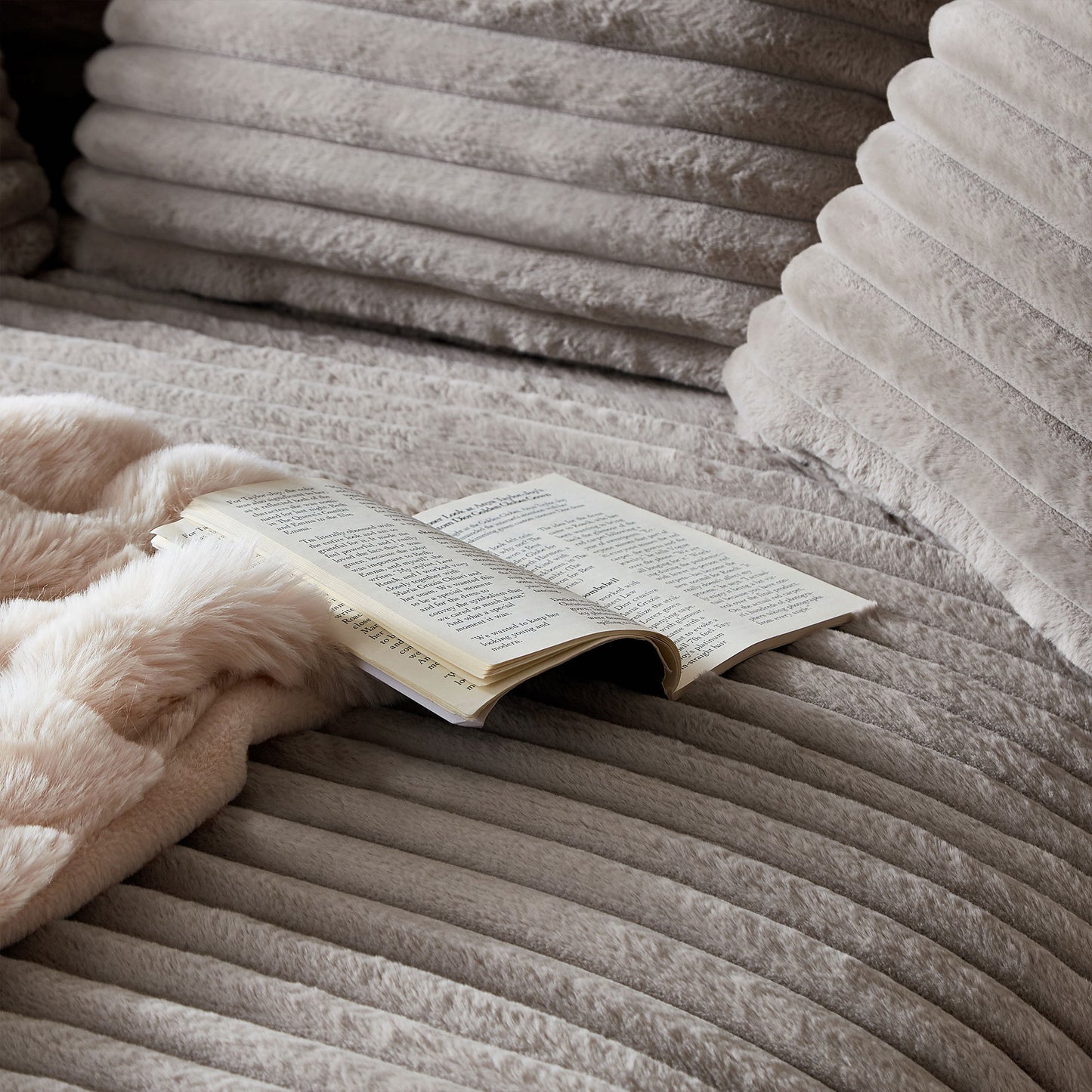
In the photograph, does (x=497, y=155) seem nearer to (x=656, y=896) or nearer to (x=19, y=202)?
(x=19, y=202)

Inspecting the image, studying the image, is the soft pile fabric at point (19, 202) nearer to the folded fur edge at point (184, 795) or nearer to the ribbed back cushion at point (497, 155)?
the ribbed back cushion at point (497, 155)

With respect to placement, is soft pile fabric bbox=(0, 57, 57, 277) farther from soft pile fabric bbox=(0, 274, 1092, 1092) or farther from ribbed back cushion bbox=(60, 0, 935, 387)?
soft pile fabric bbox=(0, 274, 1092, 1092)

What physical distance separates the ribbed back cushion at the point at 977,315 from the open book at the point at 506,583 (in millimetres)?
136

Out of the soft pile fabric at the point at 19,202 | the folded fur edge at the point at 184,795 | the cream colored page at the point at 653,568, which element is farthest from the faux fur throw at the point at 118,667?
the soft pile fabric at the point at 19,202

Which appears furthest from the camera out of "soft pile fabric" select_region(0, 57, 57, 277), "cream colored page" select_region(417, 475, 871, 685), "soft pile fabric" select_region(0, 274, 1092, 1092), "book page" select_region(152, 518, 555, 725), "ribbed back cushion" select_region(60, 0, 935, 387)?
"soft pile fabric" select_region(0, 57, 57, 277)

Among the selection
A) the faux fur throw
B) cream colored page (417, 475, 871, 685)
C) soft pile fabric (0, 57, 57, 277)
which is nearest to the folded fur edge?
the faux fur throw

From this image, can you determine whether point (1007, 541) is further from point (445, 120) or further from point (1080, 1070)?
point (445, 120)

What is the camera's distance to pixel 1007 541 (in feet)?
2.82

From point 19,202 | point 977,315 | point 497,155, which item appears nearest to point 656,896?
point 977,315

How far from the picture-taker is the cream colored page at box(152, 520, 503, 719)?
0.64 m

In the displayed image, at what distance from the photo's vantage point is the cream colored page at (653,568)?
780 mm

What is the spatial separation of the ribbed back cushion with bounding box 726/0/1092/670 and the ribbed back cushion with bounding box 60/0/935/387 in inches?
5.6

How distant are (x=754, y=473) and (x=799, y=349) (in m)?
0.12

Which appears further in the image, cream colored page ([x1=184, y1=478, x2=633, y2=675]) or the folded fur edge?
cream colored page ([x1=184, y1=478, x2=633, y2=675])
